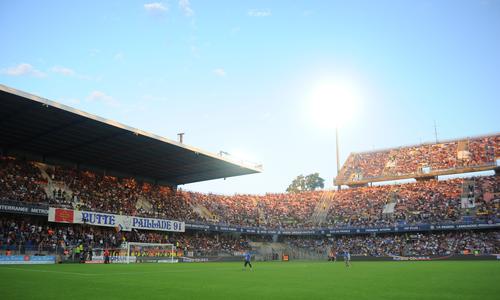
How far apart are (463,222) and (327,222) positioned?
60.8 ft

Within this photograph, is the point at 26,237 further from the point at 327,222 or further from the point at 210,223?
the point at 327,222

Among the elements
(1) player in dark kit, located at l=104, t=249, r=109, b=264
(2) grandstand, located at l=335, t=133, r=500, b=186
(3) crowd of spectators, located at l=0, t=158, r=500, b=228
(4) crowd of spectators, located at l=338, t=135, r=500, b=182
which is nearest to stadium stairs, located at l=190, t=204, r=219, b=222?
(3) crowd of spectators, located at l=0, t=158, r=500, b=228

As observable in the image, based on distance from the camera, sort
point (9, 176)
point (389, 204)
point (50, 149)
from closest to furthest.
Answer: point (9, 176), point (50, 149), point (389, 204)

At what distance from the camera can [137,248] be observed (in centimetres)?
4178

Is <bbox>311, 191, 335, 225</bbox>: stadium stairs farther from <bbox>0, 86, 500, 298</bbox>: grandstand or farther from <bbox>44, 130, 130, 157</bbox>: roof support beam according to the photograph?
<bbox>44, 130, 130, 157</bbox>: roof support beam

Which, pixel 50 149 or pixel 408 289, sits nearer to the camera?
pixel 408 289

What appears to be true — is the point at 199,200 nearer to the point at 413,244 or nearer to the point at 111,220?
the point at 111,220

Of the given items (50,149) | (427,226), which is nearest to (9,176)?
(50,149)

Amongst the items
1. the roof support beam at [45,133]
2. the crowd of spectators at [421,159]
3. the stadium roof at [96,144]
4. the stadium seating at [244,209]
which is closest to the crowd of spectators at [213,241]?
the stadium seating at [244,209]

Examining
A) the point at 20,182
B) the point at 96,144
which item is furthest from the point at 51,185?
the point at 96,144

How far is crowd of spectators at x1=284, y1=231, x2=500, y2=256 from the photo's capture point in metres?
52.0

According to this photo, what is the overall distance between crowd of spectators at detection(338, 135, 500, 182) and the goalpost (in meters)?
37.5

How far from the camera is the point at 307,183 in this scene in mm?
116625

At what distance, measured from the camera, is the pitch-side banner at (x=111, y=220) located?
1543 inches
